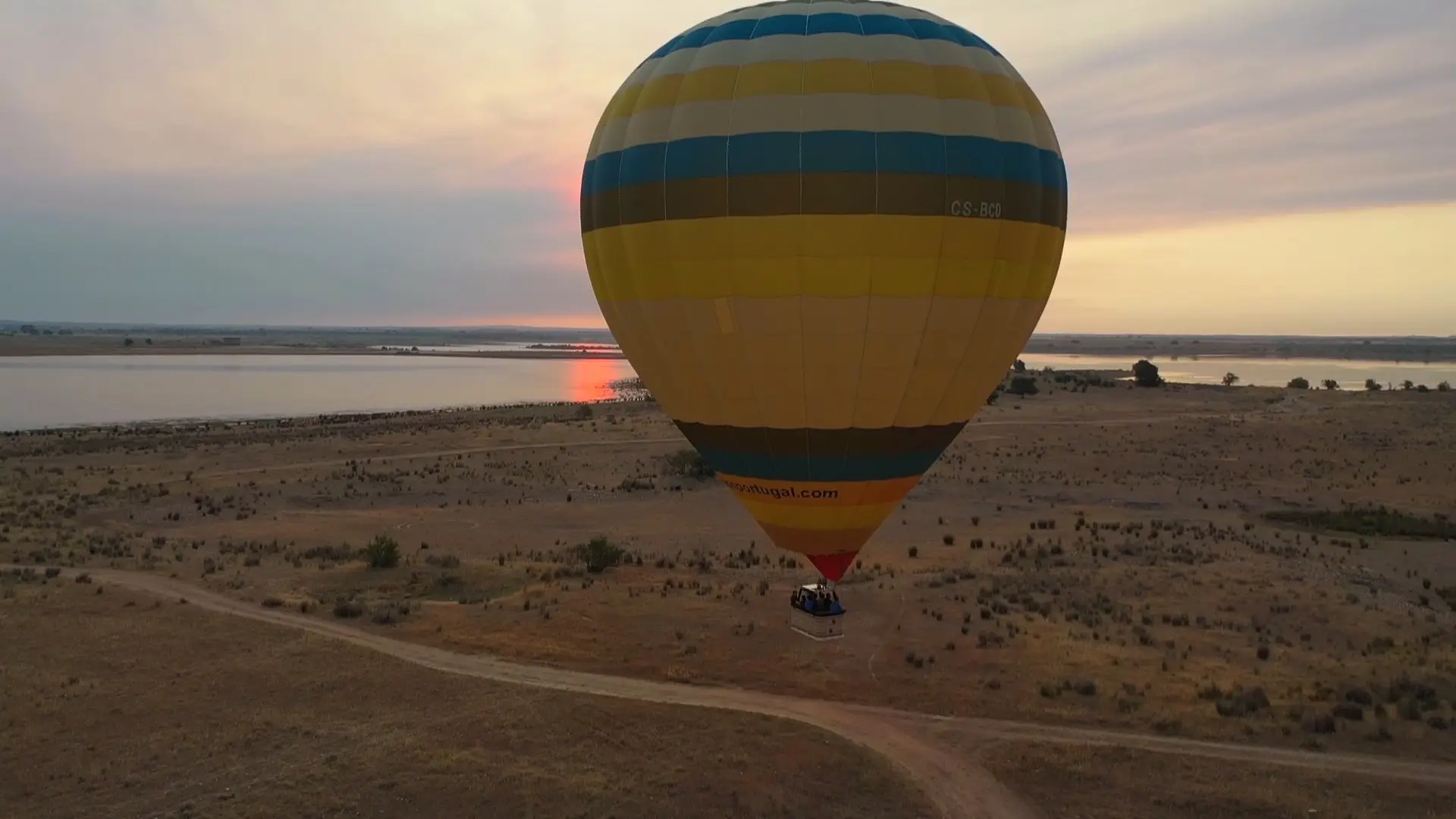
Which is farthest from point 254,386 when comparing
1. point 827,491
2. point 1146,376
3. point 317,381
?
point 827,491

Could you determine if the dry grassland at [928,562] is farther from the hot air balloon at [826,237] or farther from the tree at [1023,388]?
the tree at [1023,388]

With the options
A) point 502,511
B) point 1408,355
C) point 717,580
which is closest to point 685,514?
point 502,511

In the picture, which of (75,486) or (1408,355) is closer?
(75,486)

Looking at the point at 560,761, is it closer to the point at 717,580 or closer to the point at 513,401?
the point at 717,580

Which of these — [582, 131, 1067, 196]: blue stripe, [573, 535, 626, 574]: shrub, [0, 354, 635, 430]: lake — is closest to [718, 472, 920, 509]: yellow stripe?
[582, 131, 1067, 196]: blue stripe

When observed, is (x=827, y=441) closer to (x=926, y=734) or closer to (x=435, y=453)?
(x=926, y=734)

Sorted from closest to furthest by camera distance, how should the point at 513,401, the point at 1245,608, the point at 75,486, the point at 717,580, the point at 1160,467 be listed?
1. the point at 1245,608
2. the point at 717,580
3. the point at 75,486
4. the point at 1160,467
5. the point at 513,401
